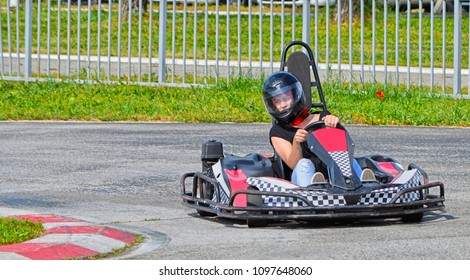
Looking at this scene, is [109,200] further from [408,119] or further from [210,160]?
[408,119]

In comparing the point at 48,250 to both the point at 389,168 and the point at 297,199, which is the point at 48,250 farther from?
the point at 389,168

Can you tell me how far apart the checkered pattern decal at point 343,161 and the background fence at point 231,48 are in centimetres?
938

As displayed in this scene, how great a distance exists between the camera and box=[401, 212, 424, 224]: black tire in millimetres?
9070

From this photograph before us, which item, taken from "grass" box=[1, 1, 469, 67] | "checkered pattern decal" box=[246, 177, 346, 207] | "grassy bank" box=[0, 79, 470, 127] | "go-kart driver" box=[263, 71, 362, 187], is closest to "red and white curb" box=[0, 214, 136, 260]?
"checkered pattern decal" box=[246, 177, 346, 207]

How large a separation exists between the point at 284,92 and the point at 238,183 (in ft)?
2.56

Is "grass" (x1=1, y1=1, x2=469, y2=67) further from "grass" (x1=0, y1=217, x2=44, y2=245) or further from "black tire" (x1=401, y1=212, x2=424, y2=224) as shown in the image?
"grass" (x1=0, y1=217, x2=44, y2=245)

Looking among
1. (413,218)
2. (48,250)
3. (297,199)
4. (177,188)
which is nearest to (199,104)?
(177,188)

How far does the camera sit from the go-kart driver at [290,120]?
9.23 metres

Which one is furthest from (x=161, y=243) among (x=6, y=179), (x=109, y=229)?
(x=6, y=179)

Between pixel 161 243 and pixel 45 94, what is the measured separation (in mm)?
10856

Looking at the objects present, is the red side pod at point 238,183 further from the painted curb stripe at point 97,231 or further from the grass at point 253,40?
the grass at point 253,40

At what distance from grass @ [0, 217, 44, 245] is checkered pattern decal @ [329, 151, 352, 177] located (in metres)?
2.07

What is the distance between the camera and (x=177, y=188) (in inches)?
436

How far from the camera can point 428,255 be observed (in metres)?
7.60
